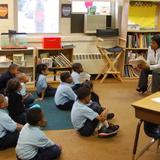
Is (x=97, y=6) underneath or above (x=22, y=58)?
above

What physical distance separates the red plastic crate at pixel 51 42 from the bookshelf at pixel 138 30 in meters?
1.29

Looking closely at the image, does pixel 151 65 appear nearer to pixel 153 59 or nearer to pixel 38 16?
pixel 153 59

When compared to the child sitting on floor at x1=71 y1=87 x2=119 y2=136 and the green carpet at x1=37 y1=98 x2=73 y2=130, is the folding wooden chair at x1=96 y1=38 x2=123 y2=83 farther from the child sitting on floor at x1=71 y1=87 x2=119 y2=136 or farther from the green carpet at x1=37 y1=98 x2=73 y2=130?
the child sitting on floor at x1=71 y1=87 x2=119 y2=136

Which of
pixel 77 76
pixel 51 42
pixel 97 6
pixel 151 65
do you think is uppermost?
pixel 97 6

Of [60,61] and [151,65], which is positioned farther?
[60,61]

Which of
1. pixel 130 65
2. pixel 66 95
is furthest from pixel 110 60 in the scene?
pixel 66 95

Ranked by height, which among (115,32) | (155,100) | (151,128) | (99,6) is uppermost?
(99,6)

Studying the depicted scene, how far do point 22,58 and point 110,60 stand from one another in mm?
1652

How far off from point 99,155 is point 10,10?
339 centimetres

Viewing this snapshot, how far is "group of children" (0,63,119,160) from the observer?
2885mm

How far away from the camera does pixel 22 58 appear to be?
18.1 feet

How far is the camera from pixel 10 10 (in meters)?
5.66

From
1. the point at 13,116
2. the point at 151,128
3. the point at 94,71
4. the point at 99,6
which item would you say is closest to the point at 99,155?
the point at 151,128

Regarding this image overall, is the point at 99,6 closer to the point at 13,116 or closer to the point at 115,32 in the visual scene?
the point at 115,32
